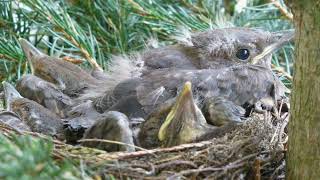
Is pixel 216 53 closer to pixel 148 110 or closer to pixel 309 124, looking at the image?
pixel 148 110

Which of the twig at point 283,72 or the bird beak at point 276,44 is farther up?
the bird beak at point 276,44

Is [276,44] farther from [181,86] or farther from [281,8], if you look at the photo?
[181,86]

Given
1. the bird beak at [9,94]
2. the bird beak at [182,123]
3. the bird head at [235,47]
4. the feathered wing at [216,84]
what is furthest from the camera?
the bird head at [235,47]

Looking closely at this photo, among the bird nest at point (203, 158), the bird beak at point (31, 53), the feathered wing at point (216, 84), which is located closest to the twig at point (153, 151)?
the bird nest at point (203, 158)

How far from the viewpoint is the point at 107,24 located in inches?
102

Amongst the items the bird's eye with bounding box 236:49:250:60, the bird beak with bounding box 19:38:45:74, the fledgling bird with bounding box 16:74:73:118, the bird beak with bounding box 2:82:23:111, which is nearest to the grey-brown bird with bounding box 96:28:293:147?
the bird's eye with bounding box 236:49:250:60

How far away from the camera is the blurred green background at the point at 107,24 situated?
7.60ft

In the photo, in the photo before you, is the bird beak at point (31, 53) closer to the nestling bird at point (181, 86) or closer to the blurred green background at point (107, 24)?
the nestling bird at point (181, 86)

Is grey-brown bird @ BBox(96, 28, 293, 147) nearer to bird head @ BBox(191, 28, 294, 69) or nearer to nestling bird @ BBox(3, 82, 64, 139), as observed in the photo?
bird head @ BBox(191, 28, 294, 69)

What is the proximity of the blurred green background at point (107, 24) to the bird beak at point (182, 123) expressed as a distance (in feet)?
2.53

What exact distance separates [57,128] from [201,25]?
92 centimetres

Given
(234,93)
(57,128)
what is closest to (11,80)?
(57,128)

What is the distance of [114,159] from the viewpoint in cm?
133

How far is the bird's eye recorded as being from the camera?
2.08 m
